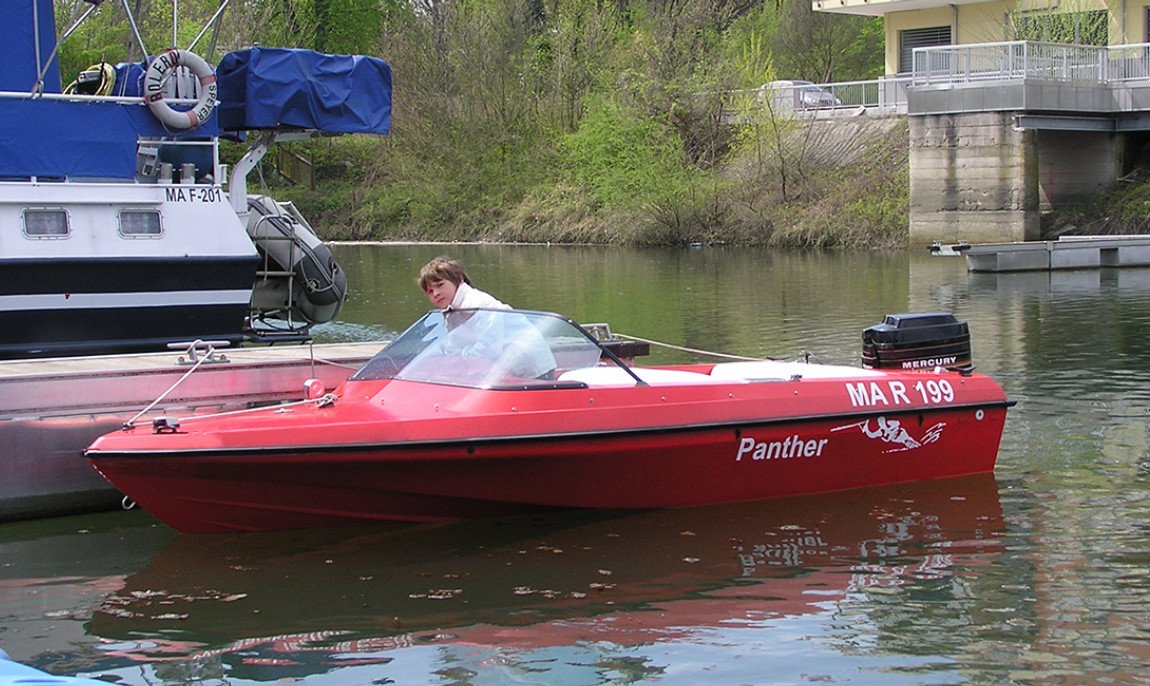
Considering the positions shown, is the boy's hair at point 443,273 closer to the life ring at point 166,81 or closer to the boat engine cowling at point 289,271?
the life ring at point 166,81

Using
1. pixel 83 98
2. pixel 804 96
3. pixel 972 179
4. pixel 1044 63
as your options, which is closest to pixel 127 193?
pixel 83 98

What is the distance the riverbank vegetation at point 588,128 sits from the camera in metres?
40.6

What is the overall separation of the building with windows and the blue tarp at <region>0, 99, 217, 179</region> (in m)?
29.6

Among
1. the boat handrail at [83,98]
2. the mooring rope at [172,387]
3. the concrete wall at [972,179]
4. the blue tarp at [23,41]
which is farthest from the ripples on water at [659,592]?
the concrete wall at [972,179]

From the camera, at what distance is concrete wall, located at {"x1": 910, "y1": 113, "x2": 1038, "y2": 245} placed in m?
32.4

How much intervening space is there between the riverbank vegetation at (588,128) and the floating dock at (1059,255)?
8009mm

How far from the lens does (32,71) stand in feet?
43.8

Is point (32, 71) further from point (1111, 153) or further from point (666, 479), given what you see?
point (1111, 153)

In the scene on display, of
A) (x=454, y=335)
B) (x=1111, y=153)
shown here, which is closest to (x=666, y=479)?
(x=454, y=335)

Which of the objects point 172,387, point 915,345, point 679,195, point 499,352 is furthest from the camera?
point 679,195

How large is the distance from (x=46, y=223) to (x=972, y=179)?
25127 mm

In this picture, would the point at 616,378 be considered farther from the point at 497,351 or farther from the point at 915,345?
the point at 915,345

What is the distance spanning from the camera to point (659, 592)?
7625 mm

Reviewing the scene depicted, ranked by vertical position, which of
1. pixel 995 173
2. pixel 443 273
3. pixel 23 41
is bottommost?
pixel 443 273
